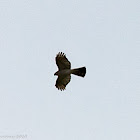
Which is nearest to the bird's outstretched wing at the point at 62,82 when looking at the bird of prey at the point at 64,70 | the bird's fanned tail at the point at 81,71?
the bird of prey at the point at 64,70

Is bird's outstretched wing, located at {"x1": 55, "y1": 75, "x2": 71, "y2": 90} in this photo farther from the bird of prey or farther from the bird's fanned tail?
the bird's fanned tail

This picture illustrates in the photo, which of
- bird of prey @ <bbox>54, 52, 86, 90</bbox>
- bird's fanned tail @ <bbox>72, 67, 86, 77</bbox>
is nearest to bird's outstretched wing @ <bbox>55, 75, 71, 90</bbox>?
bird of prey @ <bbox>54, 52, 86, 90</bbox>

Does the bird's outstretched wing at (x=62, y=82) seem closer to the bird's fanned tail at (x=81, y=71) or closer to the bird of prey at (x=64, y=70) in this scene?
the bird of prey at (x=64, y=70)

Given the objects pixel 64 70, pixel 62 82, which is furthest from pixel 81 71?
pixel 62 82

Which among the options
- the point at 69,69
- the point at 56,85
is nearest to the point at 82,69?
the point at 69,69

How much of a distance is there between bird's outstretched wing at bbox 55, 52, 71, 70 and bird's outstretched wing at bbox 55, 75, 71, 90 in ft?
2.65

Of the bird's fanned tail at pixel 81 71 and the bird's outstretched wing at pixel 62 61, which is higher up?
the bird's outstretched wing at pixel 62 61

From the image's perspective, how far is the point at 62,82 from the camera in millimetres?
22047

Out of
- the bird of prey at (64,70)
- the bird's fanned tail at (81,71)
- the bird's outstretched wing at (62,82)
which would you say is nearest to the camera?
the bird's fanned tail at (81,71)

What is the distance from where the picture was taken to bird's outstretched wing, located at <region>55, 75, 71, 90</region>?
71.5 ft

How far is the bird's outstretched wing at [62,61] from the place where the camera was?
2100 cm

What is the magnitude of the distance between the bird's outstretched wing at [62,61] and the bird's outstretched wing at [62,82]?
81 centimetres

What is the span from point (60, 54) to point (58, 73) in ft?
3.95

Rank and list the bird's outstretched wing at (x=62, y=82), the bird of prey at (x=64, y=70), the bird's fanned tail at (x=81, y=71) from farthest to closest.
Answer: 1. the bird's outstretched wing at (x=62, y=82)
2. the bird of prey at (x=64, y=70)
3. the bird's fanned tail at (x=81, y=71)
